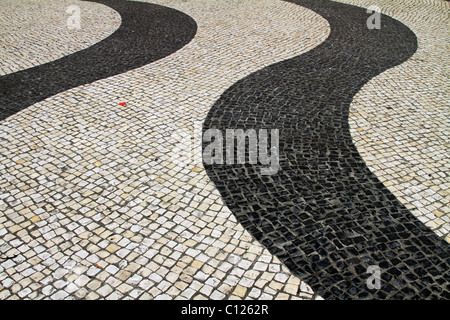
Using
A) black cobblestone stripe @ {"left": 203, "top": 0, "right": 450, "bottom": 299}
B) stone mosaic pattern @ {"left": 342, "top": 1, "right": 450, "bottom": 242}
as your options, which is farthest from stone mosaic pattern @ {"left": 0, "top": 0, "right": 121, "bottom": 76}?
stone mosaic pattern @ {"left": 342, "top": 1, "right": 450, "bottom": 242}

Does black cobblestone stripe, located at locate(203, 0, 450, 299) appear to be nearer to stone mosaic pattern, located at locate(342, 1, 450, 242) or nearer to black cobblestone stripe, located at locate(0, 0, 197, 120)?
stone mosaic pattern, located at locate(342, 1, 450, 242)

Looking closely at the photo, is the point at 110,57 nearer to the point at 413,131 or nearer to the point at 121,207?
the point at 121,207

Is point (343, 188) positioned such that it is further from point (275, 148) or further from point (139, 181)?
point (139, 181)

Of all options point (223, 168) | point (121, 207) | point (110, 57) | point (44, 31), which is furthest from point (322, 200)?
point (44, 31)

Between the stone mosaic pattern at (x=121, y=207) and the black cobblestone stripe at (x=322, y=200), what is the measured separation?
27 centimetres

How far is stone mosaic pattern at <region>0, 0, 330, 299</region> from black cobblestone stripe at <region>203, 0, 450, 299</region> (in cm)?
27

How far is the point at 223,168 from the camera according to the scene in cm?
558

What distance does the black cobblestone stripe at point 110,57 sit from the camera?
7.73m

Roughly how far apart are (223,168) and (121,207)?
4.81 ft

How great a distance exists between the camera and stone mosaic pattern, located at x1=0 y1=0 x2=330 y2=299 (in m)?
4.00

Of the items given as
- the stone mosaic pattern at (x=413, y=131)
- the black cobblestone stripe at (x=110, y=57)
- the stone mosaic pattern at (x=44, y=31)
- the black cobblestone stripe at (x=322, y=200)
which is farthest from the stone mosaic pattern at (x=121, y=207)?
the stone mosaic pattern at (x=44, y=31)

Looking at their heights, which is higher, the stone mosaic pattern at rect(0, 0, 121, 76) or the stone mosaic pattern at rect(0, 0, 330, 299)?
the stone mosaic pattern at rect(0, 0, 121, 76)
